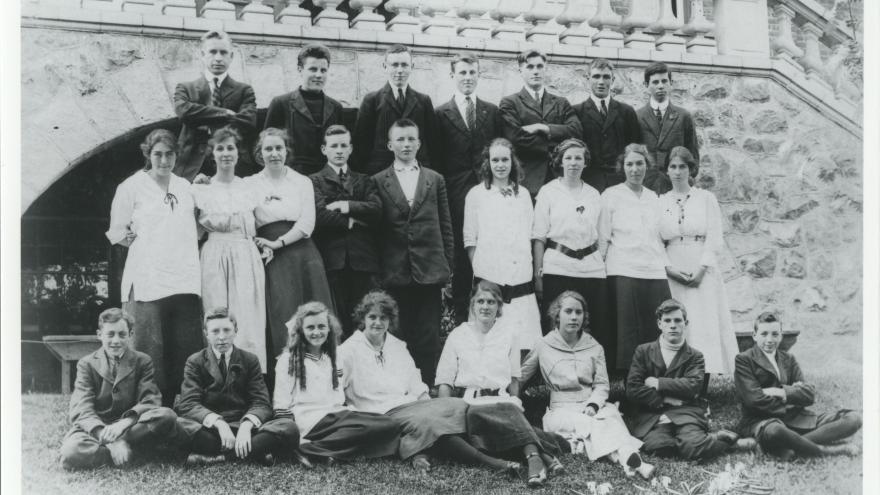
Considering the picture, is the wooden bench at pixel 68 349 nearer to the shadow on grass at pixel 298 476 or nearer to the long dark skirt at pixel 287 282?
the shadow on grass at pixel 298 476

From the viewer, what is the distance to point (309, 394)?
5480mm

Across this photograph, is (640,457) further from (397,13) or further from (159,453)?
(397,13)

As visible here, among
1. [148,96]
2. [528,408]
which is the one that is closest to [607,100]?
[528,408]

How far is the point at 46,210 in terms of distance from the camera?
24.6 ft

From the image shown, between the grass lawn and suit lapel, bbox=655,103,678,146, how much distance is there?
83.3 inches

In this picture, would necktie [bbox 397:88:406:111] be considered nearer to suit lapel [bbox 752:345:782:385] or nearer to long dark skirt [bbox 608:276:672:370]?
long dark skirt [bbox 608:276:672:370]

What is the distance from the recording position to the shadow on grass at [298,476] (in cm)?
513

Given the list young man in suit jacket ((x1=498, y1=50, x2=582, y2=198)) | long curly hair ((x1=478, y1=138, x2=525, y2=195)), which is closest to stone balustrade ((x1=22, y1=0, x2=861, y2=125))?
young man in suit jacket ((x1=498, y1=50, x2=582, y2=198))

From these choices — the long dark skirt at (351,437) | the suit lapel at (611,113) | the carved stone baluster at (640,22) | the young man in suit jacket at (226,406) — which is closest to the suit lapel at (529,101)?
the suit lapel at (611,113)

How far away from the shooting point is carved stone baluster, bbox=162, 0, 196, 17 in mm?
6582

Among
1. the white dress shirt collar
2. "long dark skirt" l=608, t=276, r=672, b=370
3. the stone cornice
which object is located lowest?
"long dark skirt" l=608, t=276, r=672, b=370

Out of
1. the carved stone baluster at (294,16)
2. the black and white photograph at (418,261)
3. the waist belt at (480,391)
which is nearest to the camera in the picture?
the black and white photograph at (418,261)

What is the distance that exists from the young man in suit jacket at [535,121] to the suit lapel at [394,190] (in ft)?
2.79

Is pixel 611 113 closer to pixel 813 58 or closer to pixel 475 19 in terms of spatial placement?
pixel 475 19
